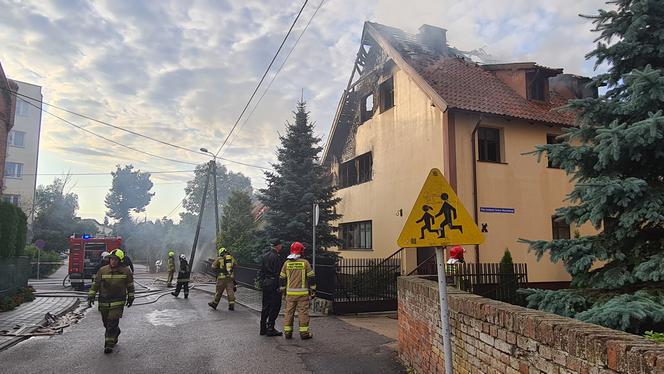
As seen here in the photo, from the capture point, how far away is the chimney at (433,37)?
19188mm

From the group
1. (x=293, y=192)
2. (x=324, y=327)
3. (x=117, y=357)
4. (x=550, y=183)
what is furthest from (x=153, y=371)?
(x=550, y=183)

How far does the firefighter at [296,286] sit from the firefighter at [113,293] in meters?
2.68

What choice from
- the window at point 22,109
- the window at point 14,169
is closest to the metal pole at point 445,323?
the window at point 14,169

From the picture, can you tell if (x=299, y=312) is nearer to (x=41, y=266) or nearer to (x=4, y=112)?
(x=4, y=112)

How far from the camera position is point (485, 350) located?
4312 millimetres

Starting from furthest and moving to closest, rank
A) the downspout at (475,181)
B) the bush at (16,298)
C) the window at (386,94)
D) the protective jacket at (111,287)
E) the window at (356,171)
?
the window at (356,171) → the window at (386,94) → the downspout at (475,181) → the bush at (16,298) → the protective jacket at (111,287)

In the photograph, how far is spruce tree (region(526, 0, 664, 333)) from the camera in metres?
5.33

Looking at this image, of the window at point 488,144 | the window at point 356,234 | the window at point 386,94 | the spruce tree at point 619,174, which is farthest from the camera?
the window at point 356,234

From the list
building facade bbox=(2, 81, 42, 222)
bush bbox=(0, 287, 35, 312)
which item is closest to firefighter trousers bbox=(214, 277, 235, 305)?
bush bbox=(0, 287, 35, 312)

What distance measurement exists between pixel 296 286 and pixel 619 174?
553 cm

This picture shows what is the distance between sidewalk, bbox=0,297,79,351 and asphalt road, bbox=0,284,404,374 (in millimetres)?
492

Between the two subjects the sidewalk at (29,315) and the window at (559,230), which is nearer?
the sidewalk at (29,315)

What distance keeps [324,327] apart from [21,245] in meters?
11.4

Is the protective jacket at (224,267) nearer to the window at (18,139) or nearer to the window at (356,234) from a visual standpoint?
the window at (356,234)
